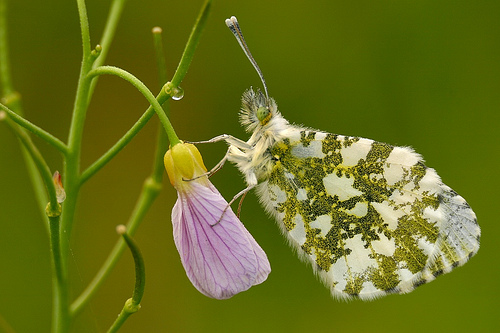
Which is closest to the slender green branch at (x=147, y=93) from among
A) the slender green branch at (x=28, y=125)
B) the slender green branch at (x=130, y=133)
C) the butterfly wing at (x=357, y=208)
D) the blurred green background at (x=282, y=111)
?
the slender green branch at (x=130, y=133)

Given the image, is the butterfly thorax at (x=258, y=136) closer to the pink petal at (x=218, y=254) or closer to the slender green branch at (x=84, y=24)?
the pink petal at (x=218, y=254)

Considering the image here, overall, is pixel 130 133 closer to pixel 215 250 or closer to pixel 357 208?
pixel 215 250

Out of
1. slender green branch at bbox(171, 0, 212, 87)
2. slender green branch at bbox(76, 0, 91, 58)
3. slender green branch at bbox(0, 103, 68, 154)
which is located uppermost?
slender green branch at bbox(76, 0, 91, 58)

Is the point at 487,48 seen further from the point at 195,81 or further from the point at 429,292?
the point at 195,81

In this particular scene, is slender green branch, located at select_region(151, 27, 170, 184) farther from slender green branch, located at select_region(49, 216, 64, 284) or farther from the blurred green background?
the blurred green background

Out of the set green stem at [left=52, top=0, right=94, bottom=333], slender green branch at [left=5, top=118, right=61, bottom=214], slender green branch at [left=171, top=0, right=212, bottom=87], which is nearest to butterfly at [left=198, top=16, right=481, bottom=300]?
slender green branch at [left=171, top=0, right=212, bottom=87]

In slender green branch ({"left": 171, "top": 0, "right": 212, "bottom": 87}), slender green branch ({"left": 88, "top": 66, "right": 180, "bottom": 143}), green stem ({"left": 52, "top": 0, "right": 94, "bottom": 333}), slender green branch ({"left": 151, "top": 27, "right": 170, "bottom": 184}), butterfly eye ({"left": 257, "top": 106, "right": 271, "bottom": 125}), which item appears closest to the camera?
slender green branch ({"left": 88, "top": 66, "right": 180, "bottom": 143})
